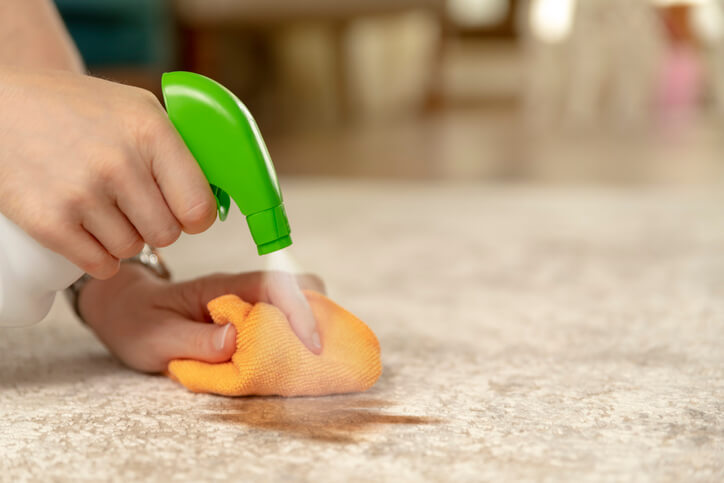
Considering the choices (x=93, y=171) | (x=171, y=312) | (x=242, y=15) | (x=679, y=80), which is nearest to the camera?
(x=93, y=171)

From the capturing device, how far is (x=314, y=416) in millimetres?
442

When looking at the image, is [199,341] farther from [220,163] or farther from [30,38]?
[30,38]

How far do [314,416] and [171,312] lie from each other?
0.45 ft

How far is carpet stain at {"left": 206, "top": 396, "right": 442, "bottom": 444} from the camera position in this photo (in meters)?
0.42

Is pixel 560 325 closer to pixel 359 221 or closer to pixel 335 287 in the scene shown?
pixel 335 287

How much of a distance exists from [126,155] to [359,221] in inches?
29.2

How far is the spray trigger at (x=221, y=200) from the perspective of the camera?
0.43m

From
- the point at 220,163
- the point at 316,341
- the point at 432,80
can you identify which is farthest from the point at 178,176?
the point at 432,80

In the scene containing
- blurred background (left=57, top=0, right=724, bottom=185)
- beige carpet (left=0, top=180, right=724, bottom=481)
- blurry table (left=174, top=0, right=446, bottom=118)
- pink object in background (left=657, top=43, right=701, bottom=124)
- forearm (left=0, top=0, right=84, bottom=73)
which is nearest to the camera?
beige carpet (left=0, top=180, right=724, bottom=481)

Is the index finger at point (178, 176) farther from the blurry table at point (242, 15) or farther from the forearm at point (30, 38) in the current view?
the blurry table at point (242, 15)

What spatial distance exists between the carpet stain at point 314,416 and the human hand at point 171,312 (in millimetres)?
32

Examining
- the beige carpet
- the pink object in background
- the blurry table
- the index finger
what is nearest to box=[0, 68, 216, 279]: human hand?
the index finger

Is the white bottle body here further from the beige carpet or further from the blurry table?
the blurry table

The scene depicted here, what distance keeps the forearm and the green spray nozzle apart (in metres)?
0.24
